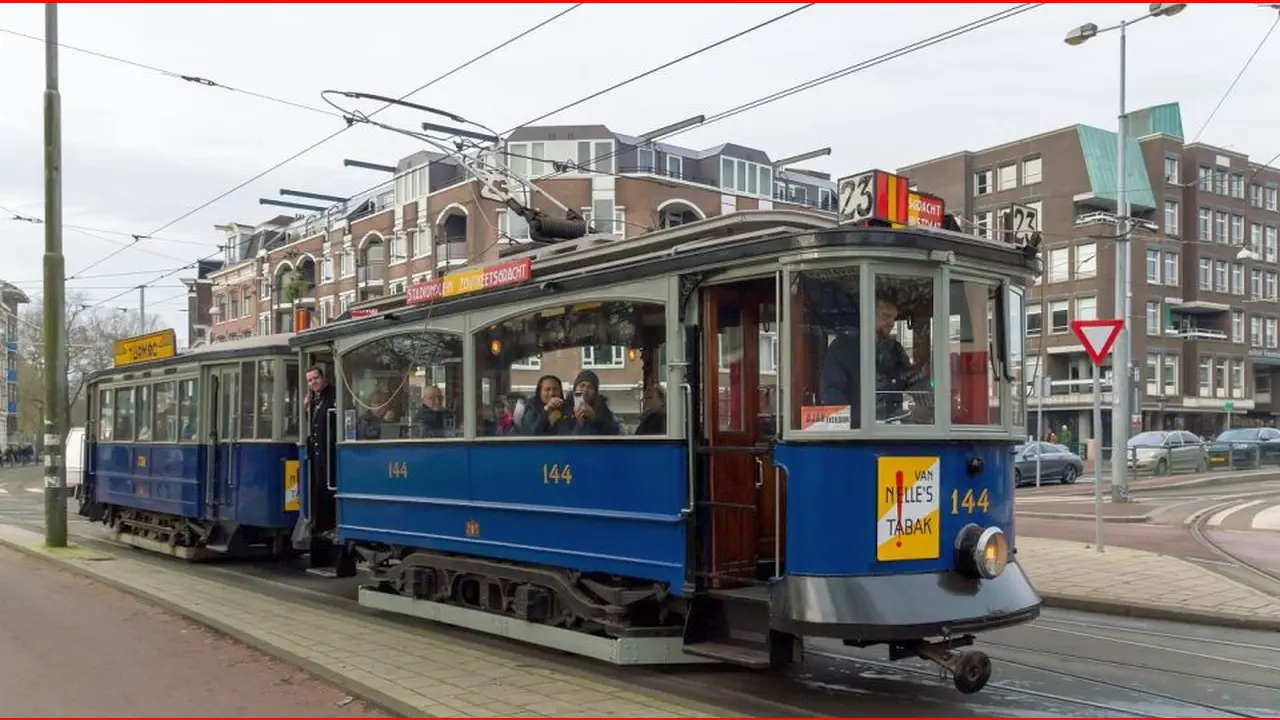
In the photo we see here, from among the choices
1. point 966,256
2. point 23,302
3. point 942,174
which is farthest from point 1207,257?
point 23,302

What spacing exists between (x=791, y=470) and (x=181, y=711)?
151 inches

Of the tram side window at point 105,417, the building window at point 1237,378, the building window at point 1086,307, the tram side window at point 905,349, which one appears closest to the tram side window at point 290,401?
the tram side window at point 105,417

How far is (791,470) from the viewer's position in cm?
617

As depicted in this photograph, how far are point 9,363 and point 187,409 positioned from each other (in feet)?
268

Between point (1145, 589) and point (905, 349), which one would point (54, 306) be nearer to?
point (905, 349)

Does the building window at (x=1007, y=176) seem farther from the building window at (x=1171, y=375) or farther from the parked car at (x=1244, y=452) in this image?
the parked car at (x=1244, y=452)

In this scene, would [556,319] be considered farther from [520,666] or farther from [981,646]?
[981,646]

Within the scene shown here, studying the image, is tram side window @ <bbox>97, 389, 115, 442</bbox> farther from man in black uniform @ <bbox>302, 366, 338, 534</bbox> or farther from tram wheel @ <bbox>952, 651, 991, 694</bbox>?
tram wheel @ <bbox>952, 651, 991, 694</bbox>

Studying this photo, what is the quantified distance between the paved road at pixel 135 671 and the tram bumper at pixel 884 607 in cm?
246

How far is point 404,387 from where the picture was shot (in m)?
9.34

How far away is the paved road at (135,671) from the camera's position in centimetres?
632

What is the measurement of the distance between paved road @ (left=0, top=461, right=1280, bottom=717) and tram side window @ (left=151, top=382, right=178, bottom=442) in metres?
7.48

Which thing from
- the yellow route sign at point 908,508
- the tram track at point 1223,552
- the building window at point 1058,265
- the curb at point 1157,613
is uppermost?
the building window at point 1058,265

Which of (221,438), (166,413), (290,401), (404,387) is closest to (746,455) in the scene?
(404,387)
